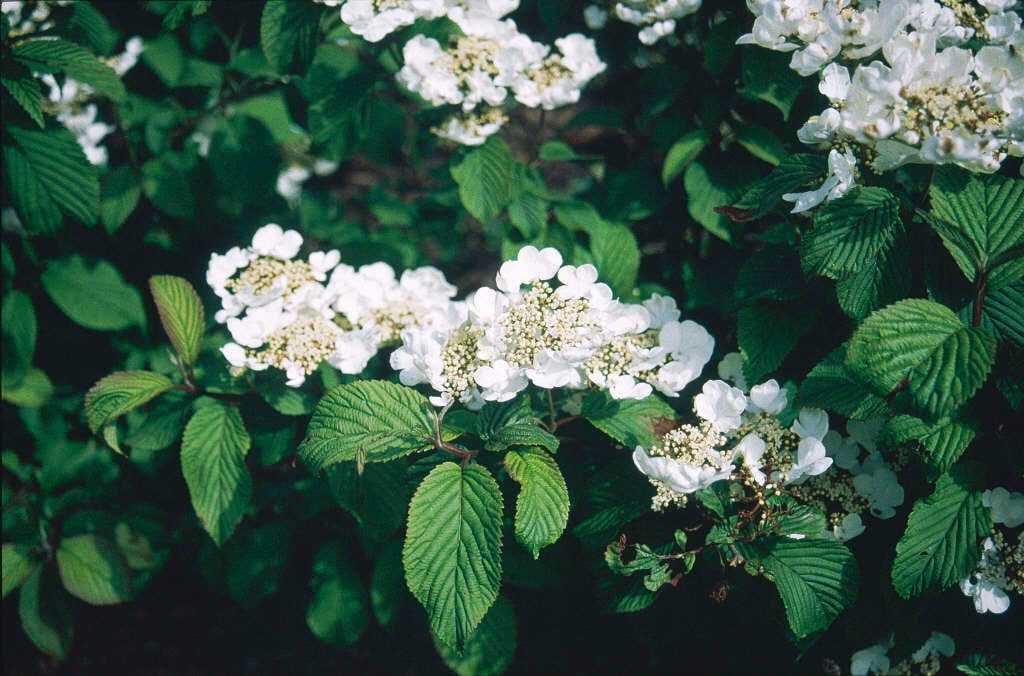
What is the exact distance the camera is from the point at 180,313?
165 cm

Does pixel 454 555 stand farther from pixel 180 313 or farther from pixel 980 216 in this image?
pixel 980 216

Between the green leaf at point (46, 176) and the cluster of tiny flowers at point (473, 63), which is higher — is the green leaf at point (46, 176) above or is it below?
below

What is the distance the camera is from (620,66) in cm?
235

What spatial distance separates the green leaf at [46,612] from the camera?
208 centimetres

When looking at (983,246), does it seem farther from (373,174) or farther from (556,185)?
(373,174)

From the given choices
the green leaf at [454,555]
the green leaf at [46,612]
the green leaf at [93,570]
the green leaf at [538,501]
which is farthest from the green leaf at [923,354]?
the green leaf at [46,612]

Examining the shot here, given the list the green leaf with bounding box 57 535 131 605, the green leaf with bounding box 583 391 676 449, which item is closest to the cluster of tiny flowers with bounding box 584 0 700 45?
the green leaf with bounding box 583 391 676 449

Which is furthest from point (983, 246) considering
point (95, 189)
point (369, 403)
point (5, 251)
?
point (5, 251)

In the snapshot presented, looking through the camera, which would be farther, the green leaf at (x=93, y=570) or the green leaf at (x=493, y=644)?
the green leaf at (x=93, y=570)

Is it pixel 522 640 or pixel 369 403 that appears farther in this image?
pixel 522 640

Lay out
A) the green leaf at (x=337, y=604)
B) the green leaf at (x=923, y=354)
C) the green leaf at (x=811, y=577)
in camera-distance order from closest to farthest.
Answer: the green leaf at (x=923, y=354)
the green leaf at (x=811, y=577)
the green leaf at (x=337, y=604)

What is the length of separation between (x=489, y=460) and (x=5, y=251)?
5.32 ft

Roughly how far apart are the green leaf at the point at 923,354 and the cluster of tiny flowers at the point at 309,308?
83cm

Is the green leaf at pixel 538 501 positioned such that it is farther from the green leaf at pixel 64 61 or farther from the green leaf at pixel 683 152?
the green leaf at pixel 64 61
